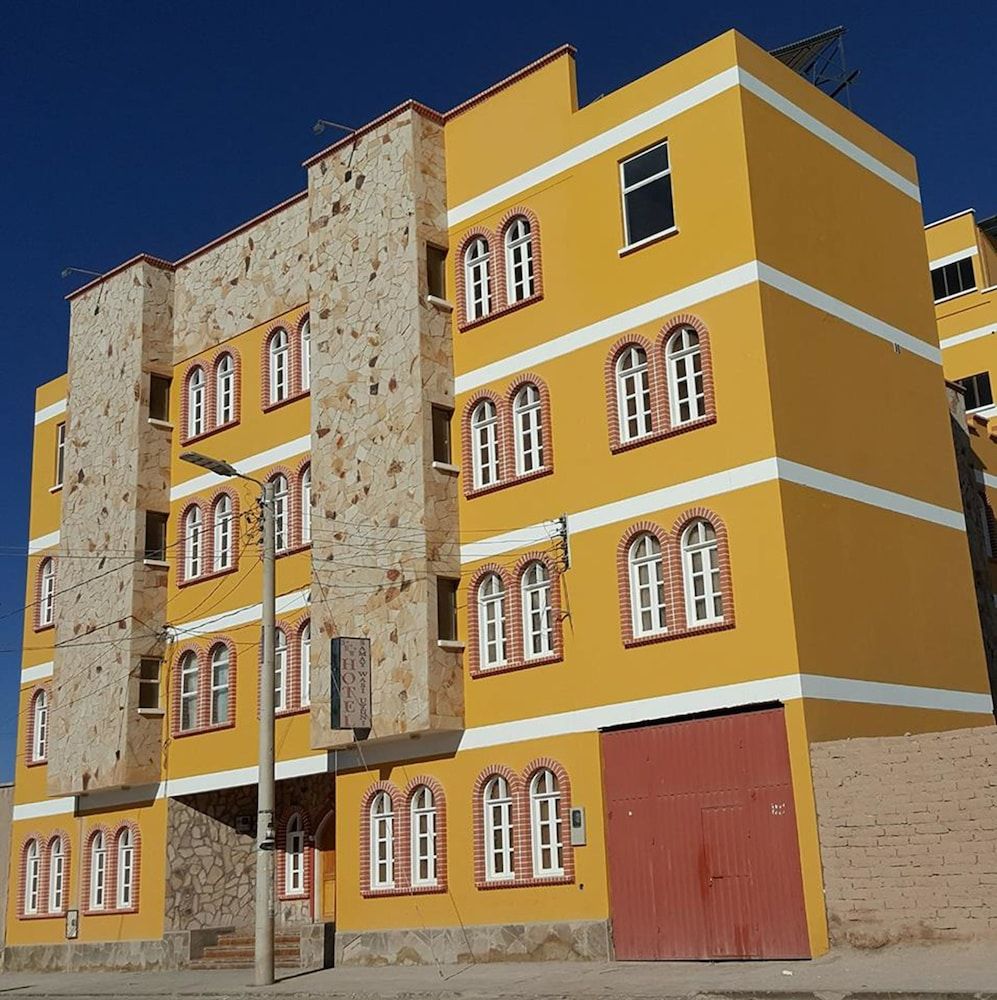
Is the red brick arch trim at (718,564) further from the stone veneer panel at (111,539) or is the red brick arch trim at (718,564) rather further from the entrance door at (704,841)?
the stone veneer panel at (111,539)

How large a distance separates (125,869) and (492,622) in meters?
12.2

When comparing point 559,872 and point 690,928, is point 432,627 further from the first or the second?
point 690,928

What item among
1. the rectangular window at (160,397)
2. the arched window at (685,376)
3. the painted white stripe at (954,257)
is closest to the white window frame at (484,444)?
the arched window at (685,376)

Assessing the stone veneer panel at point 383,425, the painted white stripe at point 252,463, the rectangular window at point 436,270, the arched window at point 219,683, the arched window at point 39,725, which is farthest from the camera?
the arched window at point 39,725

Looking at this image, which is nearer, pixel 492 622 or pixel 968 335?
pixel 492 622

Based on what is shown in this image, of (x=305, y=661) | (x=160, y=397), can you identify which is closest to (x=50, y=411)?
(x=160, y=397)

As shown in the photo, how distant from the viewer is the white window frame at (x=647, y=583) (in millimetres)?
23328

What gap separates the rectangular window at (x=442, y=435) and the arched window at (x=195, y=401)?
8.60 metres

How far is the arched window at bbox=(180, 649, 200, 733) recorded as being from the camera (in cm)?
3200

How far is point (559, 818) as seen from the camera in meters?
23.9

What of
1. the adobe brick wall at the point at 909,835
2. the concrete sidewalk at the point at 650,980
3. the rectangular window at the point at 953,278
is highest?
the rectangular window at the point at 953,278

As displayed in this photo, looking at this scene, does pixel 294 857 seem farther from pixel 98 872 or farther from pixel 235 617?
pixel 235 617

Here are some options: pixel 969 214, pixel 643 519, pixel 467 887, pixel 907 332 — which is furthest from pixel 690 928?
pixel 969 214

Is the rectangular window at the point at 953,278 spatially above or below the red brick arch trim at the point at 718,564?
above
